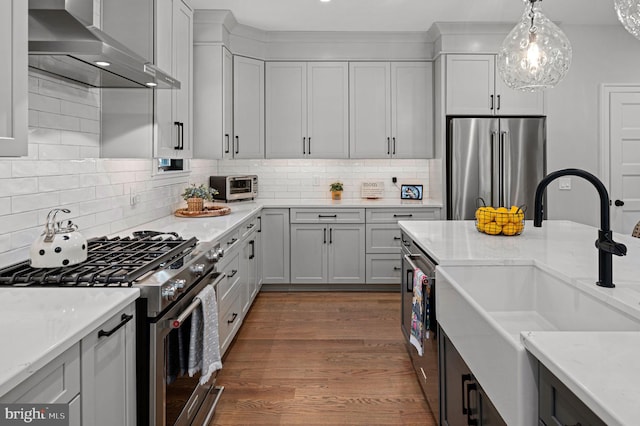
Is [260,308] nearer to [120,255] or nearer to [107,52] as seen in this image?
[120,255]

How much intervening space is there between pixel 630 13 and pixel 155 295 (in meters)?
1.93

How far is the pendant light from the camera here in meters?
2.45

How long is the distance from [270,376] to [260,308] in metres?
1.51

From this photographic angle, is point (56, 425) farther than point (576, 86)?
No

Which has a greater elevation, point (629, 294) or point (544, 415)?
point (629, 294)

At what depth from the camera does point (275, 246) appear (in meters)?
5.04

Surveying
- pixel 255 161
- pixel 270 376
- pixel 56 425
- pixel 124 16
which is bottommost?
pixel 270 376

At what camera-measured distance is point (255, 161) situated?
5.61m

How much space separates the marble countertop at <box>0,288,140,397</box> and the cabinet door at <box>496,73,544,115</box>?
171 inches

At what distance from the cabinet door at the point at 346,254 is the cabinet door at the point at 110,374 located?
349 centimetres

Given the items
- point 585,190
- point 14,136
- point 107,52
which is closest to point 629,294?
point 14,136

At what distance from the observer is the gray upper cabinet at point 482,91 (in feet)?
15.9

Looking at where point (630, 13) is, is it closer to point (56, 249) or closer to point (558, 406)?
point (558, 406)

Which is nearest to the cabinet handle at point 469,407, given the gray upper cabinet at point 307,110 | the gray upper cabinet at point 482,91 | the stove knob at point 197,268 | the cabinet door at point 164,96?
the stove knob at point 197,268
